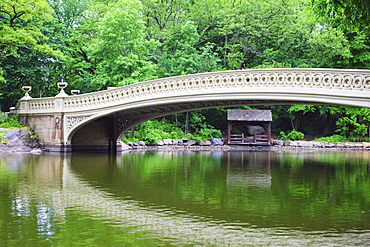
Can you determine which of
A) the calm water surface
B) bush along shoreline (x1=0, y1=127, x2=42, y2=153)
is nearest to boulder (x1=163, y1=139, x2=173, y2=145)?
bush along shoreline (x1=0, y1=127, x2=42, y2=153)

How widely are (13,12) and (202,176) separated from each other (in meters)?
14.3

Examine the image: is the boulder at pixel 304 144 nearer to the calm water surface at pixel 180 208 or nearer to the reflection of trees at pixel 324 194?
the reflection of trees at pixel 324 194

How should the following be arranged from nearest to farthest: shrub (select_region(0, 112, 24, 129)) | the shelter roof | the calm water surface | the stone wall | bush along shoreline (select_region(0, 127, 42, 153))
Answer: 1. the calm water surface
2. bush along shoreline (select_region(0, 127, 42, 153))
3. the stone wall
4. shrub (select_region(0, 112, 24, 129))
5. the shelter roof

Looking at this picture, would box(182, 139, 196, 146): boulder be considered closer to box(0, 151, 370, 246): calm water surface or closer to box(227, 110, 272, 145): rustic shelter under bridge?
box(227, 110, 272, 145): rustic shelter under bridge

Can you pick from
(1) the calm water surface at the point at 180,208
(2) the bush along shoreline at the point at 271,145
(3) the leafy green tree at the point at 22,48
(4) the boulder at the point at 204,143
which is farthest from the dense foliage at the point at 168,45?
(1) the calm water surface at the point at 180,208

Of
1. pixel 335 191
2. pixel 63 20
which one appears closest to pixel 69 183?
pixel 335 191

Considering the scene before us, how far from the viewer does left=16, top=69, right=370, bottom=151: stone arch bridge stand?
13258 millimetres

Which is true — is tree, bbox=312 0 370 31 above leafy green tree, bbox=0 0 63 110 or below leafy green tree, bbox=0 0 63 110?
below

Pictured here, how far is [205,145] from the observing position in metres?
28.9

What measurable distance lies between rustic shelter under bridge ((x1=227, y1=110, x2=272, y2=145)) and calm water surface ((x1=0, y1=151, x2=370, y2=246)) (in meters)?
17.7

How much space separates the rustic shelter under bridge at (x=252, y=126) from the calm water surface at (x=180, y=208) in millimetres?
17682

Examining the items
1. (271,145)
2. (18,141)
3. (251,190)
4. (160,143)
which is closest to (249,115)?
(271,145)

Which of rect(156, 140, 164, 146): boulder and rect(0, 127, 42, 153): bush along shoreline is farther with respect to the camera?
rect(156, 140, 164, 146): boulder

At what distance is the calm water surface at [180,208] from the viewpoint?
575 cm
